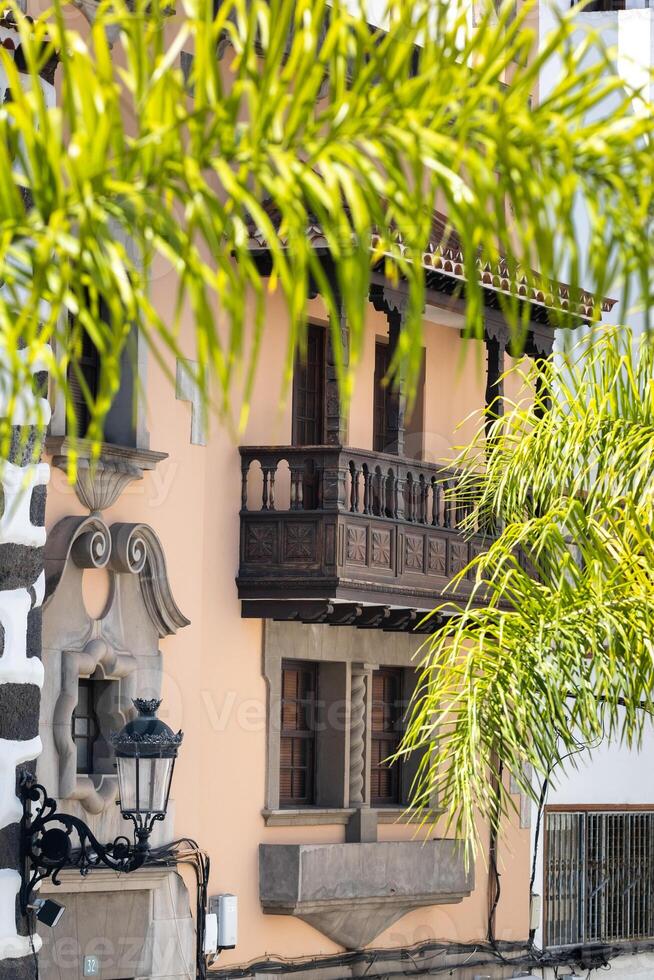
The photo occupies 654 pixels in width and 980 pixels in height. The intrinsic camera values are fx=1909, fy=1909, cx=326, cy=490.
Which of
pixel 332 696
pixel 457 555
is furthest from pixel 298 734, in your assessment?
pixel 457 555

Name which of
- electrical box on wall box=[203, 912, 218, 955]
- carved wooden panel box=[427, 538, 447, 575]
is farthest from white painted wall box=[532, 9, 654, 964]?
electrical box on wall box=[203, 912, 218, 955]

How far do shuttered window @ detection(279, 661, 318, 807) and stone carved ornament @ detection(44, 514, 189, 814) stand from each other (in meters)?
2.16

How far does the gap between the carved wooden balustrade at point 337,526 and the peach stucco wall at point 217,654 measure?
260 mm

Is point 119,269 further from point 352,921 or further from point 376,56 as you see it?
point 352,921

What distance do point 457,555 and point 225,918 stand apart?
372cm

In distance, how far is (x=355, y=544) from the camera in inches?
587

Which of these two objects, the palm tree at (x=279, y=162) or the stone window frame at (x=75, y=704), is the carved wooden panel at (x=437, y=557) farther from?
the palm tree at (x=279, y=162)

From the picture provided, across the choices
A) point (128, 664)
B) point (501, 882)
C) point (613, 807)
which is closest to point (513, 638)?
point (128, 664)

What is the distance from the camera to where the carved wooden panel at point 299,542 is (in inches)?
586

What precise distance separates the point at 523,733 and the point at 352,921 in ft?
26.4

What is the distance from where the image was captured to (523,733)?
8609mm

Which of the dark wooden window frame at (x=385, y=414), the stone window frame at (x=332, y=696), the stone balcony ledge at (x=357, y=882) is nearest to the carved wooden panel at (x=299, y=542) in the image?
the stone window frame at (x=332, y=696)

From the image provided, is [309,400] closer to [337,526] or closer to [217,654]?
[337,526]

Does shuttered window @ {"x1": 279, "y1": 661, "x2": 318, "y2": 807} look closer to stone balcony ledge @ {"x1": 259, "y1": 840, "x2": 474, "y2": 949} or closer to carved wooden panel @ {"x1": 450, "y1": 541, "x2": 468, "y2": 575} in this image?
stone balcony ledge @ {"x1": 259, "y1": 840, "x2": 474, "y2": 949}
